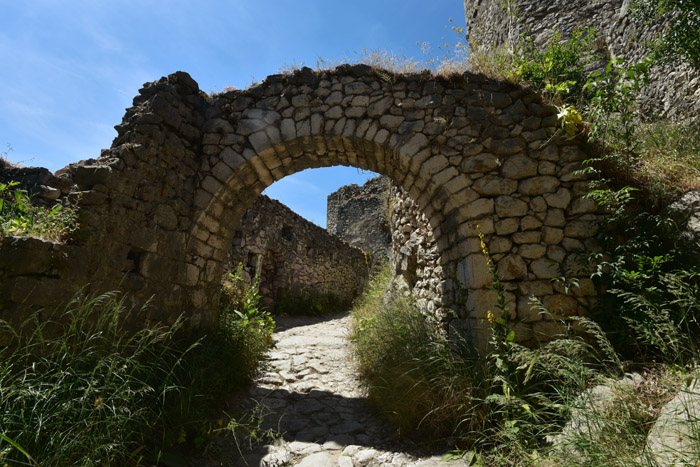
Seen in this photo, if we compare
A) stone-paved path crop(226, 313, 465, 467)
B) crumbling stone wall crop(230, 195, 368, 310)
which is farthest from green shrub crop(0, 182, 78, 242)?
crumbling stone wall crop(230, 195, 368, 310)

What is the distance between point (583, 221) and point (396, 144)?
2.01m

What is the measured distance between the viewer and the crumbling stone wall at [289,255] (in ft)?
28.0

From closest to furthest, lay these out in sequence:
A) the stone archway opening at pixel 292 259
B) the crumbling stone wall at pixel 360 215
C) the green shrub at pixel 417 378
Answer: the green shrub at pixel 417 378 < the stone archway opening at pixel 292 259 < the crumbling stone wall at pixel 360 215

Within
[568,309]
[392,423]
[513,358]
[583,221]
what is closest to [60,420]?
[392,423]

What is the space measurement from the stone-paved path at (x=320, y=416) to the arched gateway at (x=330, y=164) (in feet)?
4.32

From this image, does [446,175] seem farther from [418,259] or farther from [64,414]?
[64,414]

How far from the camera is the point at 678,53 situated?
12.6 ft

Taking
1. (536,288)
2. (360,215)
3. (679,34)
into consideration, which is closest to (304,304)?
(360,215)

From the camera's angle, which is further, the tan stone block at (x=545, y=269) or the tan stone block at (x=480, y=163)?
the tan stone block at (x=480, y=163)

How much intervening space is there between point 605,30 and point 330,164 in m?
5.72

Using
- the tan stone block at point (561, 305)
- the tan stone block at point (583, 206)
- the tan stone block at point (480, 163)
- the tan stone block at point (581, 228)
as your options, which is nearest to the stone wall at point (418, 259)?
the tan stone block at point (561, 305)

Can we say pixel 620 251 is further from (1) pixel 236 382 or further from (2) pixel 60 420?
(2) pixel 60 420

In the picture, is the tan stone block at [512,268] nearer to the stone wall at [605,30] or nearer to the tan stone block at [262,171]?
the stone wall at [605,30]

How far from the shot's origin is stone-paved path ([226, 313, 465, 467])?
272 cm
